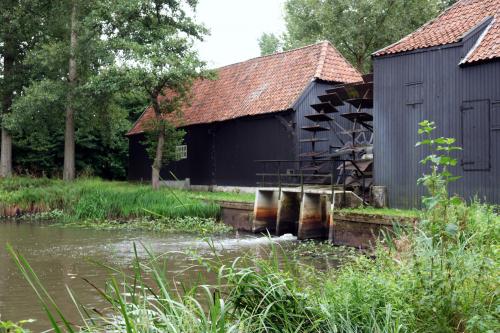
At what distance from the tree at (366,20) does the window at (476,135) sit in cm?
1608

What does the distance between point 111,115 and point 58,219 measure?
7.34 m

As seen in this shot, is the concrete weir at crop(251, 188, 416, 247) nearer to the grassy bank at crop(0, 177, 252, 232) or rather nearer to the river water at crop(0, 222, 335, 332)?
the river water at crop(0, 222, 335, 332)

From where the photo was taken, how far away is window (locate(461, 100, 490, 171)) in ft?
39.3

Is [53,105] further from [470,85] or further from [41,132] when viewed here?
[470,85]

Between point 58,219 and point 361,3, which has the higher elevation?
point 361,3

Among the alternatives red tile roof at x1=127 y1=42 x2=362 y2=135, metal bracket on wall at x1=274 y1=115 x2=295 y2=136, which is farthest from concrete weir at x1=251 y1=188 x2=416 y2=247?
red tile roof at x1=127 y1=42 x2=362 y2=135

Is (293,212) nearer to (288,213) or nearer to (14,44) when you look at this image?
(288,213)

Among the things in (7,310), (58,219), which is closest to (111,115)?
(58,219)

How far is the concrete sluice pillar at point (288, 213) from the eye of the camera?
625 inches

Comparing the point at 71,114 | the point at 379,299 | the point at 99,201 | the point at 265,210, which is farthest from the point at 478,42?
the point at 71,114

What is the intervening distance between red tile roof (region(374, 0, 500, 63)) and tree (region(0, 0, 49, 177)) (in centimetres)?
1592

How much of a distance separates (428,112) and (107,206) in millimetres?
9978

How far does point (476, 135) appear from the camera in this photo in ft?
39.8

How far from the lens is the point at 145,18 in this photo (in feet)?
68.0
